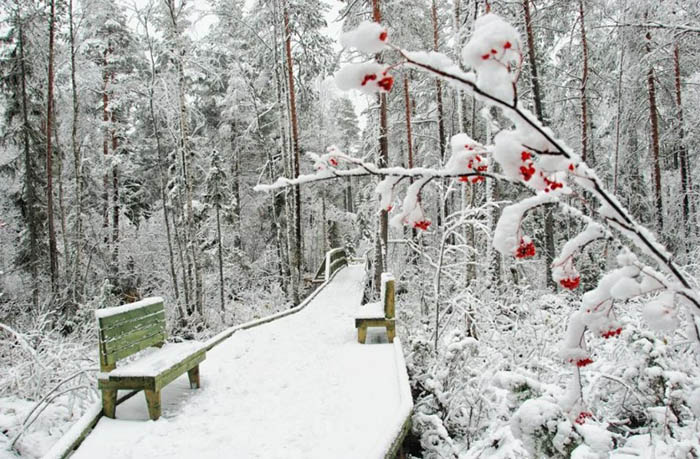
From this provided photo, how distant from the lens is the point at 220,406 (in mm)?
4637

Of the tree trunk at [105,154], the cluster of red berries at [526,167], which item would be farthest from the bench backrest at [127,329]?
the tree trunk at [105,154]

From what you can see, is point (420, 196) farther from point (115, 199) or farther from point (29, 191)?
point (115, 199)

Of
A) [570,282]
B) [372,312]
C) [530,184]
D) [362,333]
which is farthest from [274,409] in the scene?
[530,184]

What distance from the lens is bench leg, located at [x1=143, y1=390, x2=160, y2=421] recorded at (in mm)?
4121

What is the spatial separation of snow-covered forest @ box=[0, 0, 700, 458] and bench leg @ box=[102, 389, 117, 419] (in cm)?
77

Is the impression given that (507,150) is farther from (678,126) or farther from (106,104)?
(106,104)

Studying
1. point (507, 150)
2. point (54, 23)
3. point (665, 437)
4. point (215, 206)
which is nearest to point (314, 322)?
point (665, 437)

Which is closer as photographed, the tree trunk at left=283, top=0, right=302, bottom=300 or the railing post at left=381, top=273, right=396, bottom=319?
the railing post at left=381, top=273, right=396, bottom=319

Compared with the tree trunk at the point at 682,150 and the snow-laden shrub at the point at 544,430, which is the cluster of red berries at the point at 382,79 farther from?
the tree trunk at the point at 682,150

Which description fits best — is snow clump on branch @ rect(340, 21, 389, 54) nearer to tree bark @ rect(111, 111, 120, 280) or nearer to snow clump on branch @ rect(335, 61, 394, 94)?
snow clump on branch @ rect(335, 61, 394, 94)

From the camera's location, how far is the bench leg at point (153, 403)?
412cm

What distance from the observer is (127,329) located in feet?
15.4

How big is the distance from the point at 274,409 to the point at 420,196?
3.81 meters

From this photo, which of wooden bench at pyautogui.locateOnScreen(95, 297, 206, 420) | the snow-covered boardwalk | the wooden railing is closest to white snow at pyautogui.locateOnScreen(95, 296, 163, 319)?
wooden bench at pyautogui.locateOnScreen(95, 297, 206, 420)
